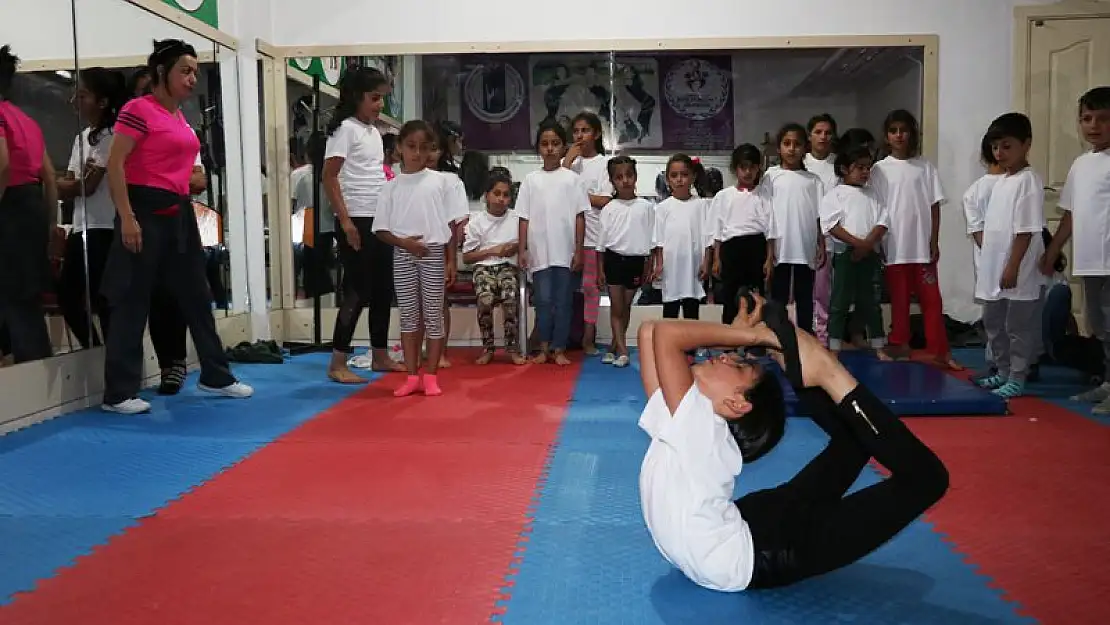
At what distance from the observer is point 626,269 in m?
5.92

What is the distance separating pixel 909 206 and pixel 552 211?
2.16 m

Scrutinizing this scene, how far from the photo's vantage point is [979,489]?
9.71 feet

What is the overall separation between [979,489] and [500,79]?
16.1 feet

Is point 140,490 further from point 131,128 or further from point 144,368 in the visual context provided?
point 144,368

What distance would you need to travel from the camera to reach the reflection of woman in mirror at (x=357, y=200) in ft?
16.6

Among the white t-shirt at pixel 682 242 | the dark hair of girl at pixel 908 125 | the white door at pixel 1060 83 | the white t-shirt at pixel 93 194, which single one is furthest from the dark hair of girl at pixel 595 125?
the white door at pixel 1060 83

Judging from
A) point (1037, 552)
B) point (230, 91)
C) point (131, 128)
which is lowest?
point (1037, 552)

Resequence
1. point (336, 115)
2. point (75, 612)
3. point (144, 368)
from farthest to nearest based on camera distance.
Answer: point (336, 115) → point (144, 368) → point (75, 612)

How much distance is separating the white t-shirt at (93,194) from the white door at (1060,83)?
5.91 m

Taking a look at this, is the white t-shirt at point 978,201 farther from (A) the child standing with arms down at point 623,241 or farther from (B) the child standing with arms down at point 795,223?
(A) the child standing with arms down at point 623,241

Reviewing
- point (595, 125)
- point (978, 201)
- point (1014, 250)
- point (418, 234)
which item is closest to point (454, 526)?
point (418, 234)

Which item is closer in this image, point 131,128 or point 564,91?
point 131,128

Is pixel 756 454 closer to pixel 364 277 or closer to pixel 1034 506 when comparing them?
pixel 1034 506

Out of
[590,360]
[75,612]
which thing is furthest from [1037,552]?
[590,360]
